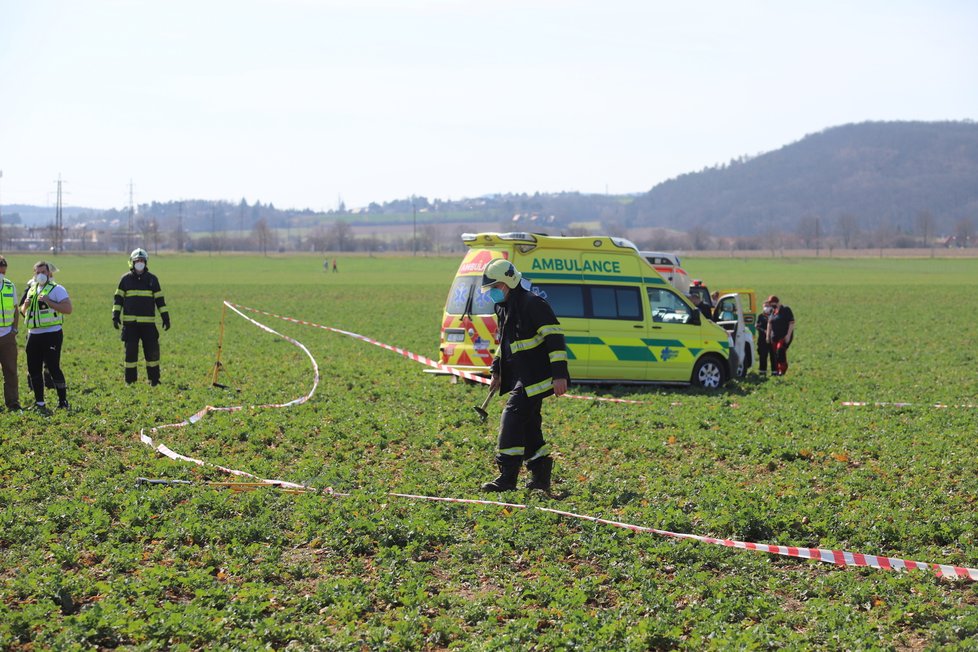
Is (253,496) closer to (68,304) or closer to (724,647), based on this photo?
(724,647)

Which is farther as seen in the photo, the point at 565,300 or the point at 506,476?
the point at 565,300

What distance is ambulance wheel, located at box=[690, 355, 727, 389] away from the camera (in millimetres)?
18281

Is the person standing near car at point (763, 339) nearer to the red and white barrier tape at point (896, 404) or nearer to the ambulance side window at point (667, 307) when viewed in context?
the ambulance side window at point (667, 307)

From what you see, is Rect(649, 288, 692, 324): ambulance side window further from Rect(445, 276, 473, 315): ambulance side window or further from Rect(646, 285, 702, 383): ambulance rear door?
Rect(445, 276, 473, 315): ambulance side window

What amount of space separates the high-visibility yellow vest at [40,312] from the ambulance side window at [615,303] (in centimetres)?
851

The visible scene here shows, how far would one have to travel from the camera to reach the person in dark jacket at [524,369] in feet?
32.0

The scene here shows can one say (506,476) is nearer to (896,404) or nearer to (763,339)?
(896,404)

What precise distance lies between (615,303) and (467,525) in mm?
9816

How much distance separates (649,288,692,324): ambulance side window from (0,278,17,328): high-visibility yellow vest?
1012 centimetres

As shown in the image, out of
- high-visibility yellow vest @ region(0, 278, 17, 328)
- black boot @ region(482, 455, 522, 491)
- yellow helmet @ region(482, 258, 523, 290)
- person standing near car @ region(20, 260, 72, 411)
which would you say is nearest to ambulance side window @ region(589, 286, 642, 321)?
yellow helmet @ region(482, 258, 523, 290)

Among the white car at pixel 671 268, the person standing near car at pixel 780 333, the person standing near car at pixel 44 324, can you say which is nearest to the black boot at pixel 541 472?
the person standing near car at pixel 44 324

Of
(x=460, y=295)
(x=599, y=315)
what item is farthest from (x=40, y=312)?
(x=599, y=315)

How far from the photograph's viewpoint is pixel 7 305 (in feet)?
44.3

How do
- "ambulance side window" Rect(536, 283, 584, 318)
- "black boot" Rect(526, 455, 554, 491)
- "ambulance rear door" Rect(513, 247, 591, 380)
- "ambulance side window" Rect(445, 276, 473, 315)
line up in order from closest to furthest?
"black boot" Rect(526, 455, 554, 491) < "ambulance side window" Rect(445, 276, 473, 315) < "ambulance rear door" Rect(513, 247, 591, 380) < "ambulance side window" Rect(536, 283, 584, 318)
